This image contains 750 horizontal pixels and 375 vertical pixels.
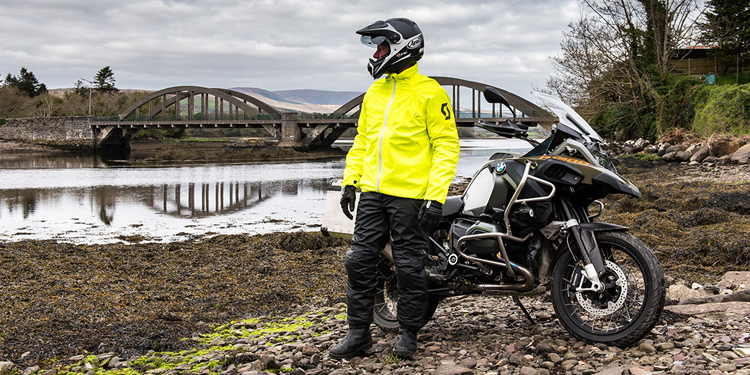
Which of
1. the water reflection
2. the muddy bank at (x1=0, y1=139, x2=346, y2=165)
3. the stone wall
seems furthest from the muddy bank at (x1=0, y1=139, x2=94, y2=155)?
the water reflection

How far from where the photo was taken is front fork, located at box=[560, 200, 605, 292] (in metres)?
3.42

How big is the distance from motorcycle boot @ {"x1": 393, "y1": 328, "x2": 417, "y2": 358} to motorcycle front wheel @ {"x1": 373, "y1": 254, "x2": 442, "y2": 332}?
429 mm

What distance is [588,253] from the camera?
11.3ft

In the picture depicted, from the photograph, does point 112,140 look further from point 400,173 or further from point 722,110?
point 400,173

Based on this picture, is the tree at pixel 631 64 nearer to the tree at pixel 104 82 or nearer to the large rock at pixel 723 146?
the large rock at pixel 723 146

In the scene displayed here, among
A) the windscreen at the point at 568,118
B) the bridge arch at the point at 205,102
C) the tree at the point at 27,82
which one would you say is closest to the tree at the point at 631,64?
the windscreen at the point at 568,118

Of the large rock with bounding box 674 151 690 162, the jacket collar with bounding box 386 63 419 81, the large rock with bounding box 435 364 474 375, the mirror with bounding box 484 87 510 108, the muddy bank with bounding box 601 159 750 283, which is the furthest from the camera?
the large rock with bounding box 674 151 690 162

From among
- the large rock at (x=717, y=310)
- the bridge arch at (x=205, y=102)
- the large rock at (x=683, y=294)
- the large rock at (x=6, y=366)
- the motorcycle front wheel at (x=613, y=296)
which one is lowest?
the large rock at (x=6, y=366)

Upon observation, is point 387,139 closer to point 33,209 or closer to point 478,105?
point 33,209

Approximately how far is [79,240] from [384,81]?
9637mm

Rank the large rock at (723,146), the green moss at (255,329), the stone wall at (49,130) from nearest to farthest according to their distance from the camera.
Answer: the green moss at (255,329), the large rock at (723,146), the stone wall at (49,130)

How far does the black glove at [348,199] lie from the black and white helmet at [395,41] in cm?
77

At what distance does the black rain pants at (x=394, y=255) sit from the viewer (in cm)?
369

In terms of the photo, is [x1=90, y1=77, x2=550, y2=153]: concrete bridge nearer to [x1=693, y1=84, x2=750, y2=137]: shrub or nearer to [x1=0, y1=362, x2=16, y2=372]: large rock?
[x1=693, y1=84, x2=750, y2=137]: shrub
